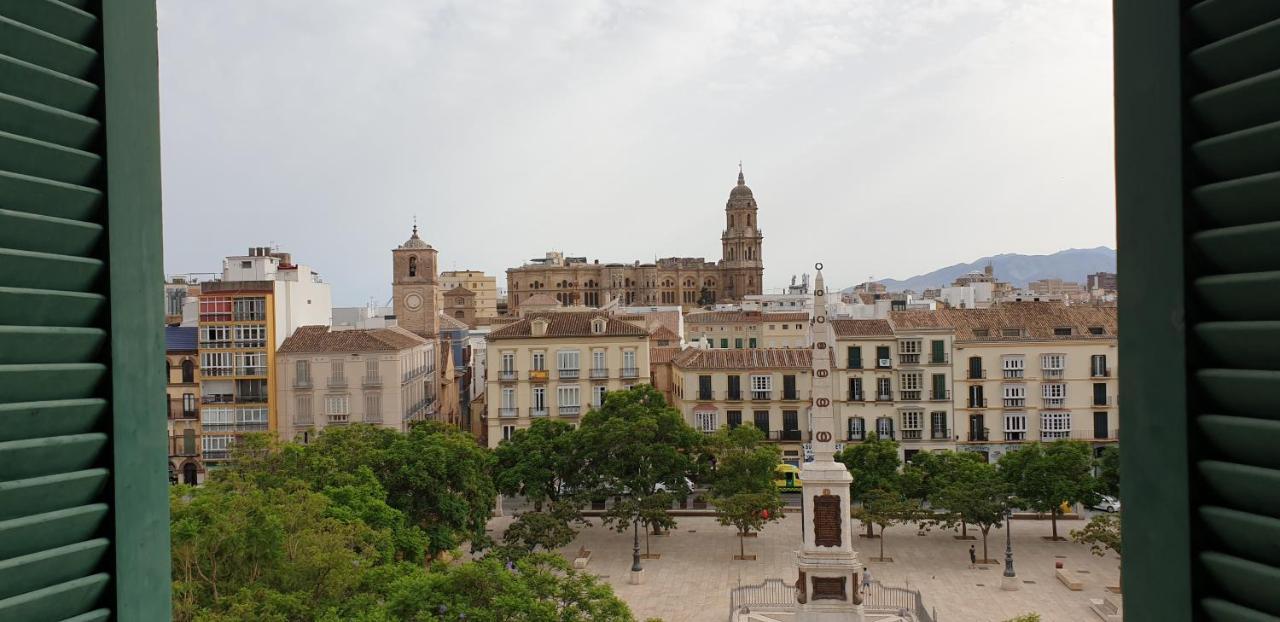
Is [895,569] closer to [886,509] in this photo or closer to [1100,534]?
[886,509]

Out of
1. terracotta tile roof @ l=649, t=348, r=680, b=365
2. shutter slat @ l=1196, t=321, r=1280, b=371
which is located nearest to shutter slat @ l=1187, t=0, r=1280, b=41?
shutter slat @ l=1196, t=321, r=1280, b=371

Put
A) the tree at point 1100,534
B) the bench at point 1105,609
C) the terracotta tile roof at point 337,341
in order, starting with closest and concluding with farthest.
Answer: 1. the bench at point 1105,609
2. the tree at point 1100,534
3. the terracotta tile roof at point 337,341

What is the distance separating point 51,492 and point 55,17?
789mm

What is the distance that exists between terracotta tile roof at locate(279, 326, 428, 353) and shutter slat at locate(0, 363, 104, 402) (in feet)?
98.0

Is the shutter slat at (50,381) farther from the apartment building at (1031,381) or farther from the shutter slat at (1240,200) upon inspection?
the apartment building at (1031,381)

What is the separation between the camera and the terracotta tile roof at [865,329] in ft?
101

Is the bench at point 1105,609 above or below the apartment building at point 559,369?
below

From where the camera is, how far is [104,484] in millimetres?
1719

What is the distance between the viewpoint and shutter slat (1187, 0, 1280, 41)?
1450mm

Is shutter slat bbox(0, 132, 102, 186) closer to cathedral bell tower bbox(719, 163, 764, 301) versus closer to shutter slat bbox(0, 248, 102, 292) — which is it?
shutter slat bbox(0, 248, 102, 292)

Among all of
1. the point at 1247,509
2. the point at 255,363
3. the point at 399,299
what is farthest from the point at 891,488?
the point at 399,299

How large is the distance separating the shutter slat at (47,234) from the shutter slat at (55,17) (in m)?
0.32

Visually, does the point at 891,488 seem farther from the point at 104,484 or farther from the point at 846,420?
the point at 104,484

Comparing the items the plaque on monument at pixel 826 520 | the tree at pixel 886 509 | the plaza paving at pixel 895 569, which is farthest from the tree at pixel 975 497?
the plaque on monument at pixel 826 520
